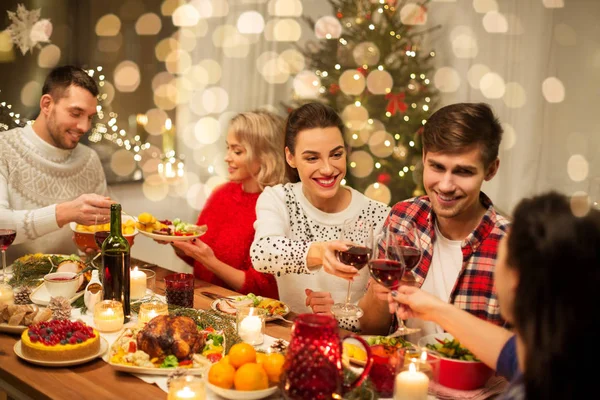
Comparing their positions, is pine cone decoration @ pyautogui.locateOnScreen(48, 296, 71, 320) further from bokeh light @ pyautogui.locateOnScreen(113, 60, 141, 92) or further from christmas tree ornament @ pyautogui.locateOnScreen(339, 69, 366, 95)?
bokeh light @ pyautogui.locateOnScreen(113, 60, 141, 92)

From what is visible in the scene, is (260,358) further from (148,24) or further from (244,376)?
(148,24)

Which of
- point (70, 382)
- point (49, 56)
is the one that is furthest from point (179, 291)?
point (49, 56)

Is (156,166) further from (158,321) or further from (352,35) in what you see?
(158,321)

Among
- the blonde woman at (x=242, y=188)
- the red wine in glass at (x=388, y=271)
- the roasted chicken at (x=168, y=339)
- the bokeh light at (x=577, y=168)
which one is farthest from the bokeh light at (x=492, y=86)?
the roasted chicken at (x=168, y=339)

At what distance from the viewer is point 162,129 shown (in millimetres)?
5195

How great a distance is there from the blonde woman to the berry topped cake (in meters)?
1.24

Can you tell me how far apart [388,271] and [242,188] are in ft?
5.86

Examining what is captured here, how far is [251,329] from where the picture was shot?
180cm

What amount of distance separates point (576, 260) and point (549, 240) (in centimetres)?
5

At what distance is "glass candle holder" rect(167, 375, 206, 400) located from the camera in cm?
134

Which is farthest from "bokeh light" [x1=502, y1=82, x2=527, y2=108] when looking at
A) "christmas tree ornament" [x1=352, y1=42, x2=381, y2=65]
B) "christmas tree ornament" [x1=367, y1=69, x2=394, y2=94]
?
"christmas tree ornament" [x1=352, y1=42, x2=381, y2=65]

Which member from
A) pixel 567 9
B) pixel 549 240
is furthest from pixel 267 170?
pixel 567 9

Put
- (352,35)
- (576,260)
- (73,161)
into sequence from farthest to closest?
(352,35) < (73,161) < (576,260)

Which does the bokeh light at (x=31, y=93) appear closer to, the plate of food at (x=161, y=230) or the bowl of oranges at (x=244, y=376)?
the plate of food at (x=161, y=230)
